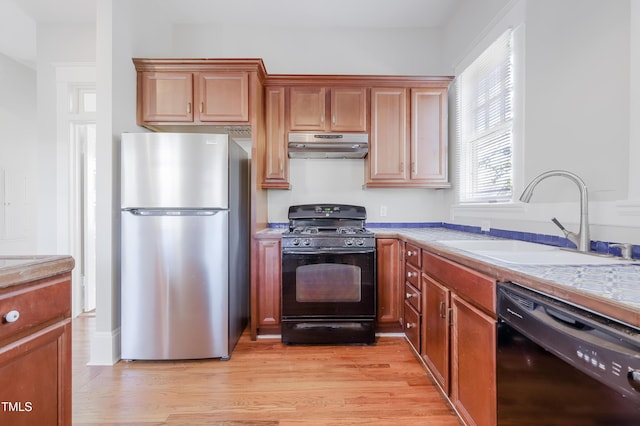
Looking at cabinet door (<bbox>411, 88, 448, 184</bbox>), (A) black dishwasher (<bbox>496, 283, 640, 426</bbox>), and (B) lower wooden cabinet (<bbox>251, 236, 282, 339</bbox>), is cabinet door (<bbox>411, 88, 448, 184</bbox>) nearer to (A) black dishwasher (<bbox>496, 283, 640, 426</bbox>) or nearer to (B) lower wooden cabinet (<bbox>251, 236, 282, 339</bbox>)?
(B) lower wooden cabinet (<bbox>251, 236, 282, 339</bbox>)

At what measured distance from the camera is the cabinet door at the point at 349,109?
112 inches

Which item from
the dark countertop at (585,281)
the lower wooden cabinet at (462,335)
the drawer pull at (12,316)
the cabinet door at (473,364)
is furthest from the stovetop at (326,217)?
the drawer pull at (12,316)

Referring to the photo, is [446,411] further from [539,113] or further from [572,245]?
[539,113]

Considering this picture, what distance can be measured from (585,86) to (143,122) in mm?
3040

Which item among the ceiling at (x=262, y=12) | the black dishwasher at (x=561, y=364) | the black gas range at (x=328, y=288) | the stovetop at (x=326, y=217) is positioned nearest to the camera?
the black dishwasher at (x=561, y=364)

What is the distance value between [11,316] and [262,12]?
3165 millimetres

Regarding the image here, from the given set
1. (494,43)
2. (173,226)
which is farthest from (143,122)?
(494,43)

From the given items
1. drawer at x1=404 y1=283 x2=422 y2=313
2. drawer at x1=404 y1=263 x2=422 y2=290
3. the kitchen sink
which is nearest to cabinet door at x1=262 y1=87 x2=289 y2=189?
drawer at x1=404 y1=263 x2=422 y2=290

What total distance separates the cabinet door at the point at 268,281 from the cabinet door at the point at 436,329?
124 centimetres

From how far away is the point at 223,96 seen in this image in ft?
8.27

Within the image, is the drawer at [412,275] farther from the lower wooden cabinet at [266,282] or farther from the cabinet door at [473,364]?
the lower wooden cabinet at [266,282]

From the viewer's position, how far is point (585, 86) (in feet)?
4.81

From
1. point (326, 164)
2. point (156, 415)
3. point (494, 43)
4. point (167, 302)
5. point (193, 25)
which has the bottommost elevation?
point (156, 415)

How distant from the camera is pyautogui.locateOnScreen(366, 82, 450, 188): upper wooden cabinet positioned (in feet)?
9.41
